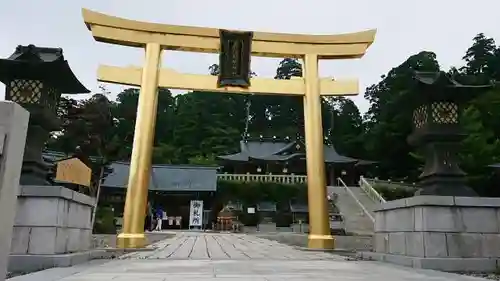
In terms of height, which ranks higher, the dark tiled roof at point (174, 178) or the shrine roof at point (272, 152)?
the shrine roof at point (272, 152)

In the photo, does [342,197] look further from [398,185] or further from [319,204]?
[319,204]

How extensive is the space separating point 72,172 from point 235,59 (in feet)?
18.7

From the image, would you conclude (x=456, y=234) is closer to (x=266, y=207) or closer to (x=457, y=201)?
(x=457, y=201)

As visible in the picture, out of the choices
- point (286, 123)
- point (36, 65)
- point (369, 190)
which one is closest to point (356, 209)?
point (369, 190)

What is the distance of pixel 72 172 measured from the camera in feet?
26.5

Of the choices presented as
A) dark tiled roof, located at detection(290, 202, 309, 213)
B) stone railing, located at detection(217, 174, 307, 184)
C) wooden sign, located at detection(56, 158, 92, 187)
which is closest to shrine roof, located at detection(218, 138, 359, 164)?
stone railing, located at detection(217, 174, 307, 184)

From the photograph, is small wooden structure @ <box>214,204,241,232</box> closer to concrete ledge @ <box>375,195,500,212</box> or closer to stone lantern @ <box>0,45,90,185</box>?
stone lantern @ <box>0,45,90,185</box>

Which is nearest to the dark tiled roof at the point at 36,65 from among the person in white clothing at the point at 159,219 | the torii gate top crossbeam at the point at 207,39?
the torii gate top crossbeam at the point at 207,39

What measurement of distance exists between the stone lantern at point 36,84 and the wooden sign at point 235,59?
5.43m

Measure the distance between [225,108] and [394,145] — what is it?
84.6 ft

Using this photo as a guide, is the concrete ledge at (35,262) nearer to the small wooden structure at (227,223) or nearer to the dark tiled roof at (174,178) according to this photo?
the small wooden structure at (227,223)

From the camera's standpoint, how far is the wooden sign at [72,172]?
7.84 metres

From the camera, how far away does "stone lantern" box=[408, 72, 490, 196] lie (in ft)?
22.8

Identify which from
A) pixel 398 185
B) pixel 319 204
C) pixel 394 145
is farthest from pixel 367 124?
pixel 319 204
